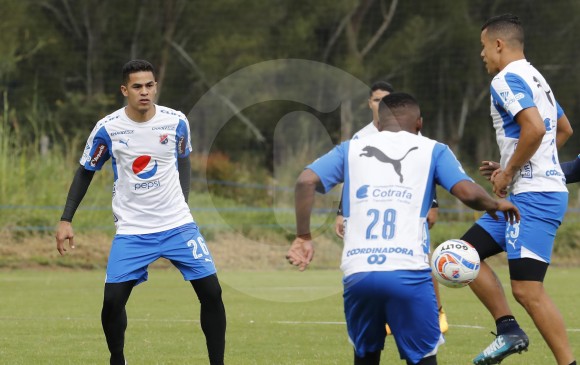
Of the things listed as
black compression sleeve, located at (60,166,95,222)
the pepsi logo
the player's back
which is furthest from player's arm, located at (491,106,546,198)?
black compression sleeve, located at (60,166,95,222)

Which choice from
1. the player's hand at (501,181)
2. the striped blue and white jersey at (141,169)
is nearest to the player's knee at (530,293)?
the player's hand at (501,181)

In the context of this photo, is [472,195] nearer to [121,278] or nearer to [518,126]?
[518,126]

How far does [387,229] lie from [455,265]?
3.72ft

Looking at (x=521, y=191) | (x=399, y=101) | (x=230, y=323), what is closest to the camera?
(x=399, y=101)

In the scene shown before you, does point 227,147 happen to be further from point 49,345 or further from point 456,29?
Answer: point 49,345

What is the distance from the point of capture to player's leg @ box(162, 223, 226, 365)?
7941 mm

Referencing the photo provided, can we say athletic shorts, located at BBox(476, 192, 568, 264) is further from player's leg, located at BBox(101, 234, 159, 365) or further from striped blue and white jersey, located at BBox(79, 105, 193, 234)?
player's leg, located at BBox(101, 234, 159, 365)

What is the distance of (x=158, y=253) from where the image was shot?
26.5 feet

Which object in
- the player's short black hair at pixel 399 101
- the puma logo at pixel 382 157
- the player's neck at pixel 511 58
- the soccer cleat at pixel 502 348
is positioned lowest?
the soccer cleat at pixel 502 348

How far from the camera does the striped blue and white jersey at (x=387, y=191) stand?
5.79 m

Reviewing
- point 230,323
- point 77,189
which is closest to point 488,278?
point 77,189

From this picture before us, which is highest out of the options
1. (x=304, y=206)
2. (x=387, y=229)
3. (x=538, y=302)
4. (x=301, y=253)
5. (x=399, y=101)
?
(x=399, y=101)

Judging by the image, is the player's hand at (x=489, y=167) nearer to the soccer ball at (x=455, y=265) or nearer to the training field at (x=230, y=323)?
the soccer ball at (x=455, y=265)

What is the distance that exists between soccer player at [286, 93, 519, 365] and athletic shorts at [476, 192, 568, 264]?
5.27 ft
